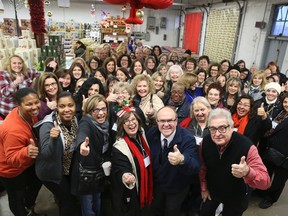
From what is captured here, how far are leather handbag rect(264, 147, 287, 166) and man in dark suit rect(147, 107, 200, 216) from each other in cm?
120

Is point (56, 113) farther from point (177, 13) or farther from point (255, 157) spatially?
point (177, 13)

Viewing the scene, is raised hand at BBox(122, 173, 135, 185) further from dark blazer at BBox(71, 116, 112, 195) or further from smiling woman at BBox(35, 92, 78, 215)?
smiling woman at BBox(35, 92, 78, 215)

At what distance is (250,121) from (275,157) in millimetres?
499

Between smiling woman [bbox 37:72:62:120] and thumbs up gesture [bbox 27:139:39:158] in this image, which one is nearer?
thumbs up gesture [bbox 27:139:39:158]

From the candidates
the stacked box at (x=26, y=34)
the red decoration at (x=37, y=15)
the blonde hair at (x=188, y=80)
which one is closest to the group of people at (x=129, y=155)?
the blonde hair at (x=188, y=80)

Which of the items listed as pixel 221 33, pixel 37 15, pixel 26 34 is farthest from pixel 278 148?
pixel 221 33

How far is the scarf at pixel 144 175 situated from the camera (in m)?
1.83

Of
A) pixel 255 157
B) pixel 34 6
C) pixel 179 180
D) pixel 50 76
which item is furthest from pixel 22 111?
→ pixel 34 6

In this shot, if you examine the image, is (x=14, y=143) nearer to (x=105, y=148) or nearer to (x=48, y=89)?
(x=105, y=148)

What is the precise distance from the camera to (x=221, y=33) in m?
9.11

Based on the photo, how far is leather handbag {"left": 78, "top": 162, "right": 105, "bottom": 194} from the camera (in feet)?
6.09

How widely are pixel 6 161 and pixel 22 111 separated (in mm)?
451

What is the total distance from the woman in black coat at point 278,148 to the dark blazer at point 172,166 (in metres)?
1.22

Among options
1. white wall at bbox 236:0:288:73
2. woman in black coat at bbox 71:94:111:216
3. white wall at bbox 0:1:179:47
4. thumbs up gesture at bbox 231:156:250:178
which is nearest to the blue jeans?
woman in black coat at bbox 71:94:111:216
